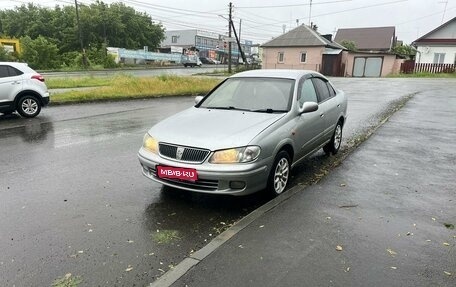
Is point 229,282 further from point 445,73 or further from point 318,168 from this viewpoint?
point 445,73

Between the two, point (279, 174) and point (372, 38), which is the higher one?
point (372, 38)

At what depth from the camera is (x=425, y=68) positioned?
40.1m

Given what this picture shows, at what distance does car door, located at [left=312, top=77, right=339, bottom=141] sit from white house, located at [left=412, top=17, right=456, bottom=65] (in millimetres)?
41903

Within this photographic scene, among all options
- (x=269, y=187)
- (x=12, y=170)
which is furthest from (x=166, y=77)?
(x=269, y=187)

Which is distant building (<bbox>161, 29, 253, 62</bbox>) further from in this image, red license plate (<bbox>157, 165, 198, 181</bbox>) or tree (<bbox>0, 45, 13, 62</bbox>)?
red license plate (<bbox>157, 165, 198, 181</bbox>)

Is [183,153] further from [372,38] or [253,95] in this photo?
[372,38]

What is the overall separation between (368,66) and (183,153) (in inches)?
1764

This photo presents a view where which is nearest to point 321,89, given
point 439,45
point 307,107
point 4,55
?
point 307,107

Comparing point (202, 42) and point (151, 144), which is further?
point (202, 42)

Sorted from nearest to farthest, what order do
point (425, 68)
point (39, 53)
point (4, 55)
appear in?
point (4, 55), point (425, 68), point (39, 53)

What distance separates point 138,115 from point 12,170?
20.1 feet

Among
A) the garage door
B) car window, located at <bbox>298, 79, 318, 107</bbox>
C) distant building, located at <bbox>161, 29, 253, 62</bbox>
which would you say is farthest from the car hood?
distant building, located at <bbox>161, 29, 253, 62</bbox>

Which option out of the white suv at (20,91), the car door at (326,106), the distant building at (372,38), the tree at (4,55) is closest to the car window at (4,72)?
the white suv at (20,91)

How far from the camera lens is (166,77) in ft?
66.4
